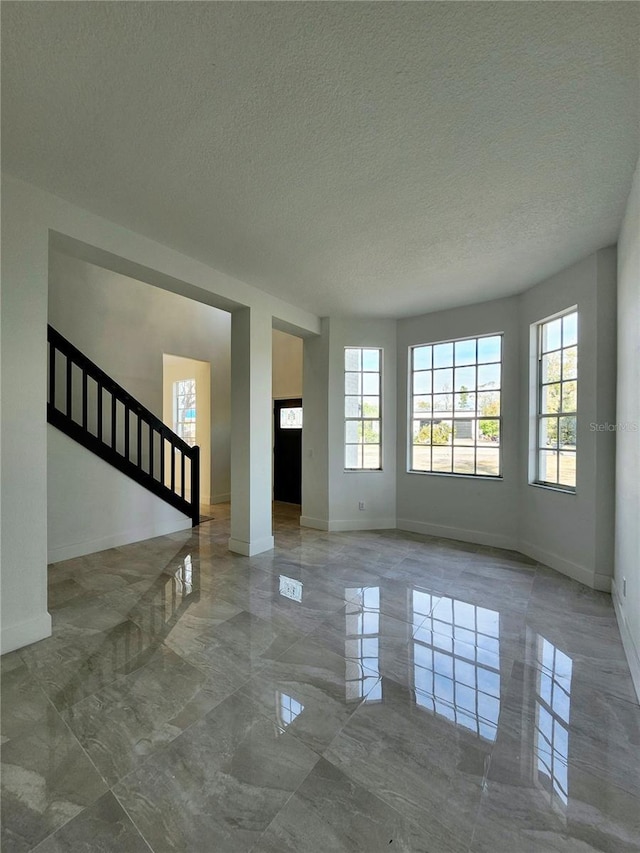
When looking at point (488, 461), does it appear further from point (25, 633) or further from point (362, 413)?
→ point (25, 633)

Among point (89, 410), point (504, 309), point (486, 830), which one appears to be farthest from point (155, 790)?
point (504, 309)

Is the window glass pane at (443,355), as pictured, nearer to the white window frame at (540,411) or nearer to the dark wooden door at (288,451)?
the white window frame at (540,411)

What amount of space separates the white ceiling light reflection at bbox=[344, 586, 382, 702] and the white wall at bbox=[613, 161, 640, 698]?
138 cm

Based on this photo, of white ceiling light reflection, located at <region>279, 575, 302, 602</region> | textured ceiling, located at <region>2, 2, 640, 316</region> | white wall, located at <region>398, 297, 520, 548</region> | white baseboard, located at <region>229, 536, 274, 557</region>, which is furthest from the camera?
white wall, located at <region>398, 297, 520, 548</region>

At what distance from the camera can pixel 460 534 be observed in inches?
175

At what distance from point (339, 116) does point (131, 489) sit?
4.20m

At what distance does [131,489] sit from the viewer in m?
4.30

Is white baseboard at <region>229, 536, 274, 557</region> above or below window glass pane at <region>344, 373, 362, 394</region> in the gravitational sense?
below

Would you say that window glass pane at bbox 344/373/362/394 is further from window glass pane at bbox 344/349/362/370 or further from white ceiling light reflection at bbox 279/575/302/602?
white ceiling light reflection at bbox 279/575/302/602

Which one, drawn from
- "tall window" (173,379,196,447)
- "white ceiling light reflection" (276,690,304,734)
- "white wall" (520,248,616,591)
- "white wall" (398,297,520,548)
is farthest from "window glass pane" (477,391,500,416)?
"tall window" (173,379,196,447)

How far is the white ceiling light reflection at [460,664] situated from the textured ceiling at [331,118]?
2850 millimetres

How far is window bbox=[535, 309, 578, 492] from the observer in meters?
3.43

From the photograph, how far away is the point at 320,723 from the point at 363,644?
26.8 inches

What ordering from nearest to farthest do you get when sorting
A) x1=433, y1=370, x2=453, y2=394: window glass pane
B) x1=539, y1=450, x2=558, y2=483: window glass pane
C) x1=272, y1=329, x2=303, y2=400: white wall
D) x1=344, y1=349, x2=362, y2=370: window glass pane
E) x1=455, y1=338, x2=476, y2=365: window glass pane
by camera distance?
x1=539, y1=450, x2=558, y2=483: window glass pane < x1=455, y1=338, x2=476, y2=365: window glass pane < x1=433, y1=370, x2=453, y2=394: window glass pane < x1=344, y1=349, x2=362, y2=370: window glass pane < x1=272, y1=329, x2=303, y2=400: white wall
